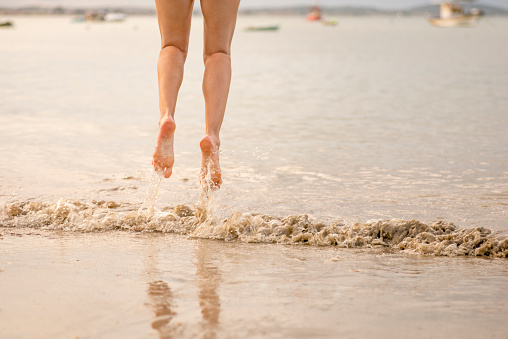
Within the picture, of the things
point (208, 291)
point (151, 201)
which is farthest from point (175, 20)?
point (208, 291)

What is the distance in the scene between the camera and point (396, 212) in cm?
389

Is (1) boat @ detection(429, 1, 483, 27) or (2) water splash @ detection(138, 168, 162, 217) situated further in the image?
(1) boat @ detection(429, 1, 483, 27)

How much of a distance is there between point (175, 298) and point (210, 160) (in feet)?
3.61

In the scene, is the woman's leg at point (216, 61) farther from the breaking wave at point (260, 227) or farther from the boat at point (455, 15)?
the boat at point (455, 15)

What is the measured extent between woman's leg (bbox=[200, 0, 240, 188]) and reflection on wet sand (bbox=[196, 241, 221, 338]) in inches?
23.5

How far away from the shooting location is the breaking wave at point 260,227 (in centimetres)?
325

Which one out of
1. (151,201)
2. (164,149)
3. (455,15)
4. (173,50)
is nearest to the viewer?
(164,149)

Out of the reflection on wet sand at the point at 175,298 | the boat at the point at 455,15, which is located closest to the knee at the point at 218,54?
the reflection on wet sand at the point at 175,298

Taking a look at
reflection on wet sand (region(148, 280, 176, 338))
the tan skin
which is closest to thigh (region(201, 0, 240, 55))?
the tan skin

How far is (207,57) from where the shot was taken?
12.1ft

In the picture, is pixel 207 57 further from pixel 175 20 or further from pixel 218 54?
pixel 175 20

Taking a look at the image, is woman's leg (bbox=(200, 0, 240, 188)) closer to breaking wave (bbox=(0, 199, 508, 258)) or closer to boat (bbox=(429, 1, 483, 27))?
breaking wave (bbox=(0, 199, 508, 258))

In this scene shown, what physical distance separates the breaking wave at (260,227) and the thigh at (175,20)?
871 mm

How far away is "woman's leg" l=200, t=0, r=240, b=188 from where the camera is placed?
11.4 ft
